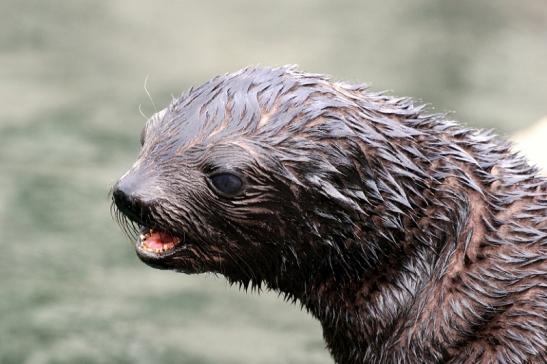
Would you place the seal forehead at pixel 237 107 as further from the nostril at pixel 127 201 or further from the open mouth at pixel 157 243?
the open mouth at pixel 157 243

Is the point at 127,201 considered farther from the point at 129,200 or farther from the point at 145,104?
the point at 145,104

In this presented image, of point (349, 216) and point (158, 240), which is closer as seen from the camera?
point (349, 216)

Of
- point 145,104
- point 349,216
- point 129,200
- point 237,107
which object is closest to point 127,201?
point 129,200

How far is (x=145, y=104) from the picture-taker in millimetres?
13695

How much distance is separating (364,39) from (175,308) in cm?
683

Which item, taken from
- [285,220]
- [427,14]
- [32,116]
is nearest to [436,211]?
[285,220]

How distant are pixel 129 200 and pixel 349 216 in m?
1.13

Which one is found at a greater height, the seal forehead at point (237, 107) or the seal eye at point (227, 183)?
the seal forehead at point (237, 107)

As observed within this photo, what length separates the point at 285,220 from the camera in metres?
5.19

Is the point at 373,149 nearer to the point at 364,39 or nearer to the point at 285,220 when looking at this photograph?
the point at 285,220

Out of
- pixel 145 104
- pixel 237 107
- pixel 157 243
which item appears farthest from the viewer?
pixel 145 104

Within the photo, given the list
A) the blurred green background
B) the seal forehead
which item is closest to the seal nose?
the seal forehead

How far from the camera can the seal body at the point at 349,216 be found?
16.8 feet

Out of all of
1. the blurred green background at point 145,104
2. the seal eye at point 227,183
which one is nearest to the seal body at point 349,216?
the seal eye at point 227,183
